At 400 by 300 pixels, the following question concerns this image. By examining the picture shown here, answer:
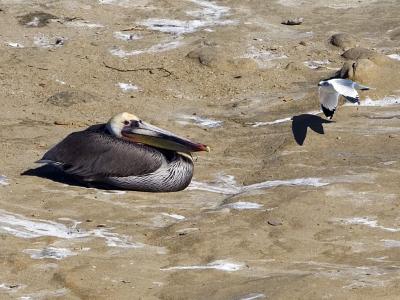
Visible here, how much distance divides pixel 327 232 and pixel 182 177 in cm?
178

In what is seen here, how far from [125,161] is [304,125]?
101 inches

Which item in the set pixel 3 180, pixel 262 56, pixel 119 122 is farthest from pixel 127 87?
pixel 3 180

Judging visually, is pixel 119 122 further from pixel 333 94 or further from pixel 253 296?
pixel 253 296

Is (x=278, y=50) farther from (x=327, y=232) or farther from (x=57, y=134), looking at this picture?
(x=327, y=232)

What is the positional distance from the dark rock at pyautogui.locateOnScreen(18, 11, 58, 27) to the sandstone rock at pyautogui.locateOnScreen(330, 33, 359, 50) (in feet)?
12.4

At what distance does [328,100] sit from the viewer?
1093 cm

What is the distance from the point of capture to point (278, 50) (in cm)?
1360

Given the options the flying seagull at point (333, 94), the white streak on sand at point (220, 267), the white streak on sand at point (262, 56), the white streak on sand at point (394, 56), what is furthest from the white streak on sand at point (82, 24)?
the white streak on sand at point (220, 267)

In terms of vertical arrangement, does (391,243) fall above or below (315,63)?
above

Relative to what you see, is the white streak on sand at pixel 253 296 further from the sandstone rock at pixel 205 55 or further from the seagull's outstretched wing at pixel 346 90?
the sandstone rock at pixel 205 55

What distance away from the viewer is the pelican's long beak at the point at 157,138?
366 inches

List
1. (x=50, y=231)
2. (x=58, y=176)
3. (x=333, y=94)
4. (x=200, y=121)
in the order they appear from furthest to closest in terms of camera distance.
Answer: (x=200, y=121), (x=333, y=94), (x=58, y=176), (x=50, y=231)

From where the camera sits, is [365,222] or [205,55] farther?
[205,55]

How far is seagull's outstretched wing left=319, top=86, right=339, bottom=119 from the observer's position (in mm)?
10875
